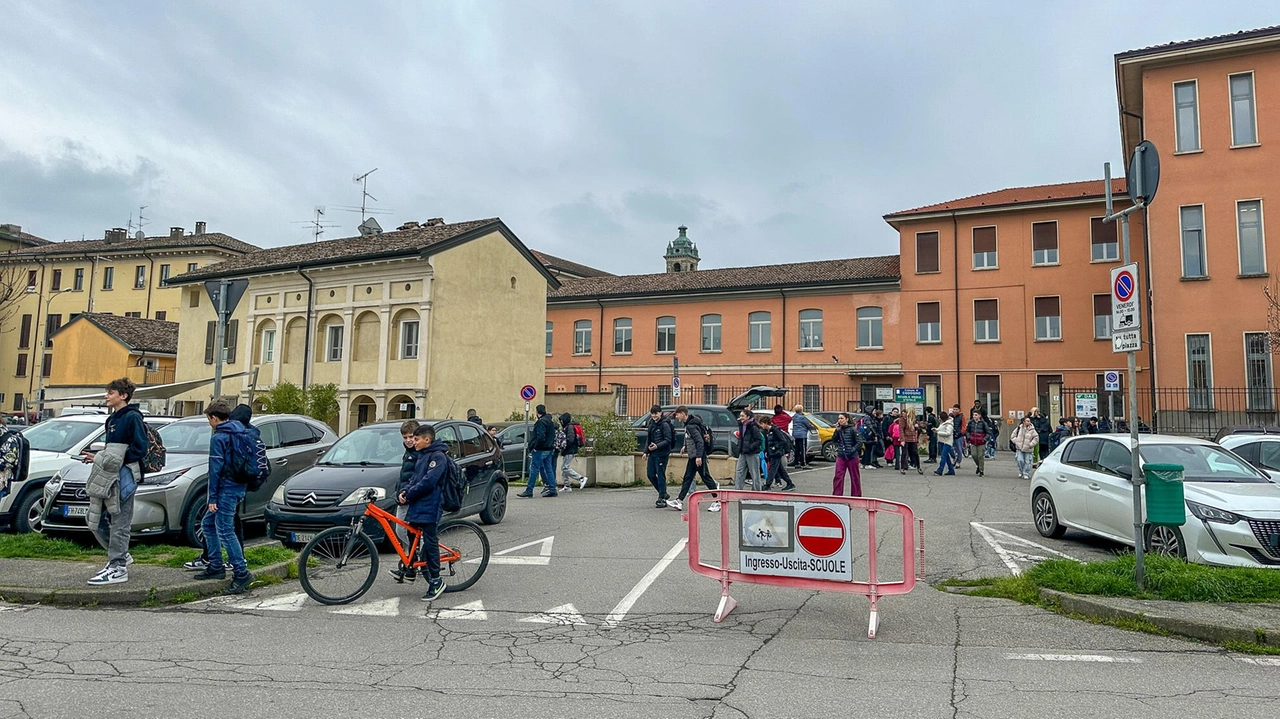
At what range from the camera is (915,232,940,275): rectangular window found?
39.2 meters

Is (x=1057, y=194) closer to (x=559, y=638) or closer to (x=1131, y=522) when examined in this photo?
(x=1131, y=522)

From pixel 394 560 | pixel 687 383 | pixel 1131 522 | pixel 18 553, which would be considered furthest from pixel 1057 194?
pixel 18 553

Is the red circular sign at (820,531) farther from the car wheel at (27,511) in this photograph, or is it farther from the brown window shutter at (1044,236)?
the brown window shutter at (1044,236)

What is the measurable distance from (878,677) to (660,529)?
6458 millimetres

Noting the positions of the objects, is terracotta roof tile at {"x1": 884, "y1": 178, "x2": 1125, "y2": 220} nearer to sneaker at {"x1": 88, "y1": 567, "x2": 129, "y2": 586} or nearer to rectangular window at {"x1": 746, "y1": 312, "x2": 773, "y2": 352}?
rectangular window at {"x1": 746, "y1": 312, "x2": 773, "y2": 352}

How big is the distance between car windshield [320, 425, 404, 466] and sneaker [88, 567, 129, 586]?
9.78 feet

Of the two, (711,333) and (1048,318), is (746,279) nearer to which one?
(711,333)

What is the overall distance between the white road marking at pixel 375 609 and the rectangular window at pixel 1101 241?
36696 mm

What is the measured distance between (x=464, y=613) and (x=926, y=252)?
36338mm

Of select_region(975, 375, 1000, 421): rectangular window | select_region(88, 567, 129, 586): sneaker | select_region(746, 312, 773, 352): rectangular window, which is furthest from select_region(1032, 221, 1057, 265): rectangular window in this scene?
select_region(88, 567, 129, 586): sneaker

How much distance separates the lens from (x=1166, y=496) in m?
7.29

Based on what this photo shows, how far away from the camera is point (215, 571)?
7.80m

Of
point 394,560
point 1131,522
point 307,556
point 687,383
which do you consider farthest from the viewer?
point 687,383

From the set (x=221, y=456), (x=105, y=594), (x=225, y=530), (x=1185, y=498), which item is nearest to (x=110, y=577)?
(x=105, y=594)
